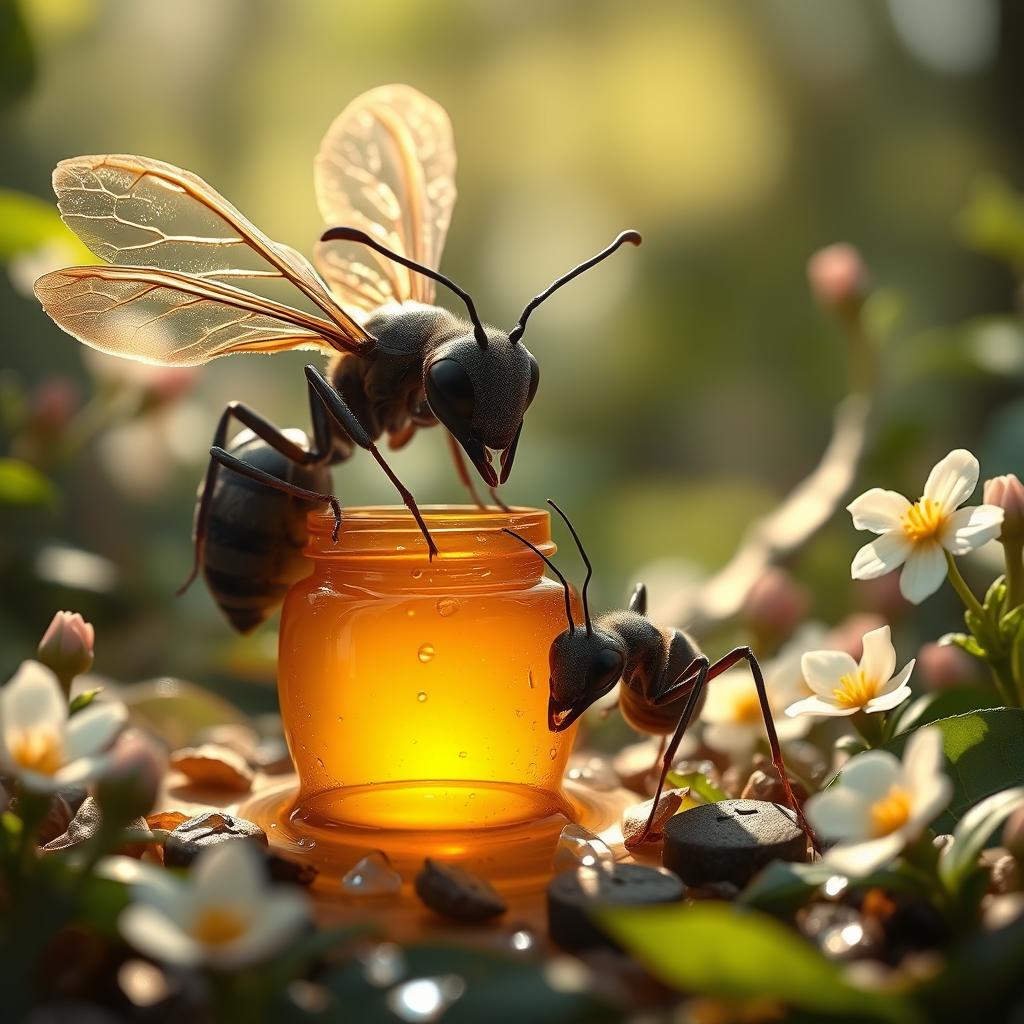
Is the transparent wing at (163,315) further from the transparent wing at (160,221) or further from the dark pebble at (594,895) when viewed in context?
the dark pebble at (594,895)

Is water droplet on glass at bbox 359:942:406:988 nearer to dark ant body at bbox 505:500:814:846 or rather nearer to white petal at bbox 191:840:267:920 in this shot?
white petal at bbox 191:840:267:920

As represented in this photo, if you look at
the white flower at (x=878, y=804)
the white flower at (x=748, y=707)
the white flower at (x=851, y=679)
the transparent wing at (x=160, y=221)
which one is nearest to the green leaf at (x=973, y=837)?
the white flower at (x=878, y=804)

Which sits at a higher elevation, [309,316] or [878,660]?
[309,316]

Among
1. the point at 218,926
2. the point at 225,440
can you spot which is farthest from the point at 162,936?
the point at 225,440

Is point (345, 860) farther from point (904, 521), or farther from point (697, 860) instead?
point (904, 521)

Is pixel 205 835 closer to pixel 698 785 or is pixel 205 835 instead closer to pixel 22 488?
pixel 698 785

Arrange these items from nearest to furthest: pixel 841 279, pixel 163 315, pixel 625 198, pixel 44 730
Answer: pixel 44 730, pixel 163 315, pixel 841 279, pixel 625 198

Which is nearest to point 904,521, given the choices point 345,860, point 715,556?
point 345,860

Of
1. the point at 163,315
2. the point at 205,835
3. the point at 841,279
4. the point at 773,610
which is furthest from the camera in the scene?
the point at 841,279
